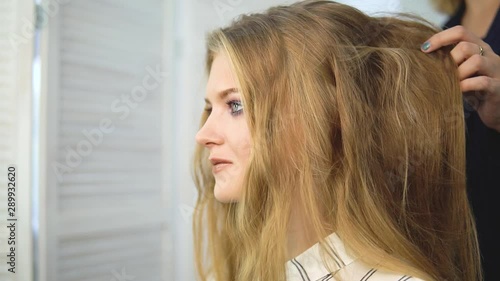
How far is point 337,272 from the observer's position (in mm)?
697

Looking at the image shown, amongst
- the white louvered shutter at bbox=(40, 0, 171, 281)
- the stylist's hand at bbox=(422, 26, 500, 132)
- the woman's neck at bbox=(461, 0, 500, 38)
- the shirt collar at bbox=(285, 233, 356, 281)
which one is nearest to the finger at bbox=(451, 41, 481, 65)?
the stylist's hand at bbox=(422, 26, 500, 132)

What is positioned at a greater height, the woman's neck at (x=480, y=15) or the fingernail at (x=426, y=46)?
the woman's neck at (x=480, y=15)

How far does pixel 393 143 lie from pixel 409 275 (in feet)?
0.77

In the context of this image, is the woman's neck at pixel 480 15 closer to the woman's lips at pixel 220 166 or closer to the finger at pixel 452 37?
the finger at pixel 452 37

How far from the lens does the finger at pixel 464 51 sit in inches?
28.2

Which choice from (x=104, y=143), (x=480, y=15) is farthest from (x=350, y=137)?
(x=104, y=143)

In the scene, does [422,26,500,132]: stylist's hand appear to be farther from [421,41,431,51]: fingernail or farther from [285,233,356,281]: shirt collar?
[285,233,356,281]: shirt collar

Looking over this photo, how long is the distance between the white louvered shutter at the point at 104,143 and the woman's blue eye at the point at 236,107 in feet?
1.62

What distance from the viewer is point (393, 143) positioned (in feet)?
2.46

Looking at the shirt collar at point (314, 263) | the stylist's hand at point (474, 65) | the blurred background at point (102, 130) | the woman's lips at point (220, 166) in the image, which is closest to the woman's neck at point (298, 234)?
the shirt collar at point (314, 263)

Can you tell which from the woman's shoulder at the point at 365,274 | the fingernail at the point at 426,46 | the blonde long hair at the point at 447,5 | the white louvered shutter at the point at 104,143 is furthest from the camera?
the white louvered shutter at the point at 104,143

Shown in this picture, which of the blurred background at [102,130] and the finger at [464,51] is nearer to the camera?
the finger at [464,51]

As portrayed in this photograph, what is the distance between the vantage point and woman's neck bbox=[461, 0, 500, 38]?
2.73ft

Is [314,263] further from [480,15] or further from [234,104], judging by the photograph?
[480,15]
